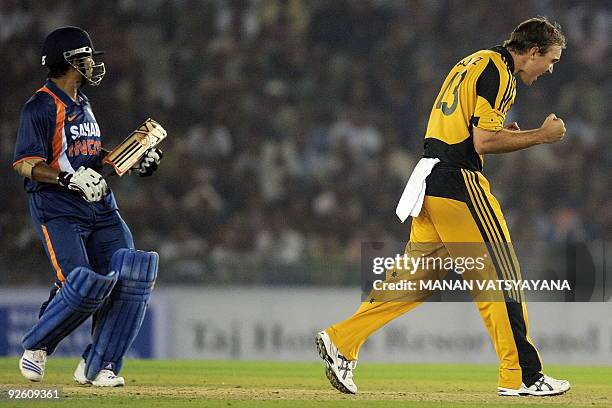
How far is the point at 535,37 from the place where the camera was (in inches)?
212

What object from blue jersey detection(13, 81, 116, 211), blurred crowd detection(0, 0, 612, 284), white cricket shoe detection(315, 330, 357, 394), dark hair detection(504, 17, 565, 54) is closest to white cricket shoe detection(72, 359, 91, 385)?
blue jersey detection(13, 81, 116, 211)

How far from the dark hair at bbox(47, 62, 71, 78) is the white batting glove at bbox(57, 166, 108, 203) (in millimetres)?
549

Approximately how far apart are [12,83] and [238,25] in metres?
2.48

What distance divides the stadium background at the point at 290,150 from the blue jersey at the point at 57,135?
4069mm

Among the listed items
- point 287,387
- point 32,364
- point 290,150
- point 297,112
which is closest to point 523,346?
point 287,387

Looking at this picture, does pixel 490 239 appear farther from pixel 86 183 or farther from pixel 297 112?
pixel 297 112

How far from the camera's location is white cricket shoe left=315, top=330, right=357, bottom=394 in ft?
17.9

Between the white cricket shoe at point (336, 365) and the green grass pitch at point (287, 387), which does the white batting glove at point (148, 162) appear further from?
the white cricket shoe at point (336, 365)

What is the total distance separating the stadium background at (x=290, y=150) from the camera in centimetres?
963

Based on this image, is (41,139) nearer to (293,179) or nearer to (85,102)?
(85,102)

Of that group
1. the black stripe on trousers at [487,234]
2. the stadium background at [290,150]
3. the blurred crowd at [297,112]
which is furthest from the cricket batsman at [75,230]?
the blurred crowd at [297,112]

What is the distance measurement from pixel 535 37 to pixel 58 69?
225 cm

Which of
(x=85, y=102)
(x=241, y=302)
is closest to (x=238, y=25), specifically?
(x=241, y=302)

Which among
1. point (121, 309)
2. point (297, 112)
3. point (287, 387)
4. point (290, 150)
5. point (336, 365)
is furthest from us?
point (297, 112)
